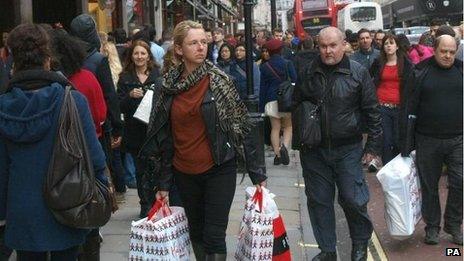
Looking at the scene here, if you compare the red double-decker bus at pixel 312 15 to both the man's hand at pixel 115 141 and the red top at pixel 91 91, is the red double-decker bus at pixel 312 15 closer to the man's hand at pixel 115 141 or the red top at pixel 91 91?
the man's hand at pixel 115 141

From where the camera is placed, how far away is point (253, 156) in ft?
15.4

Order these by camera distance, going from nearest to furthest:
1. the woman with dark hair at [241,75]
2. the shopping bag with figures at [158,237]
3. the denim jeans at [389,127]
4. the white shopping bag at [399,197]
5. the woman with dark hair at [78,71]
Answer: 1. the shopping bag with figures at [158,237]
2. the woman with dark hair at [78,71]
3. the white shopping bag at [399,197]
4. the denim jeans at [389,127]
5. the woman with dark hair at [241,75]

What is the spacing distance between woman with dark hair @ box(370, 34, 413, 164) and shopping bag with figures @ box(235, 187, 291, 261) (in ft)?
14.5

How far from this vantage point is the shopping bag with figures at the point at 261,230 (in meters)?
4.54

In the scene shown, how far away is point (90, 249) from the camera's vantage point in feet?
15.8

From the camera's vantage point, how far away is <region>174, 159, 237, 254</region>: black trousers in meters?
4.61

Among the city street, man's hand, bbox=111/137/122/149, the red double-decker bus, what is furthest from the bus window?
man's hand, bbox=111/137/122/149

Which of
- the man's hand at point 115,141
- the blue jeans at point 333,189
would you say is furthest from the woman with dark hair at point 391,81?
the man's hand at point 115,141

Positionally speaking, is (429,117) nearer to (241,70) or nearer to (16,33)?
(16,33)

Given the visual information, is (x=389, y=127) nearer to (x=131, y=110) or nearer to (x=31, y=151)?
(x=131, y=110)

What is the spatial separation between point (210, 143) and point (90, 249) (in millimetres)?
1097

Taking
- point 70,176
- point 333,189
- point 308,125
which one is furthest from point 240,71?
point 70,176

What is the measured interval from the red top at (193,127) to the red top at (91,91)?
111cm

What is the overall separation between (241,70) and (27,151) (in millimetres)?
7245
